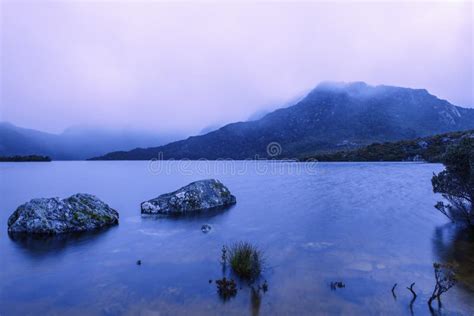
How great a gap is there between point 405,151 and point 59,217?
364ft

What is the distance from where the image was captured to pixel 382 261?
9672 millimetres

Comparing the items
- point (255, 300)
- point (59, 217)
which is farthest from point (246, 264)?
point (59, 217)

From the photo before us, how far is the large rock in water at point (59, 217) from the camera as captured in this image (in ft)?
45.8

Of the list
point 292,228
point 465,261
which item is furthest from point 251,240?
point 465,261

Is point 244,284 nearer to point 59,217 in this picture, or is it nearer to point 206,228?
point 206,228

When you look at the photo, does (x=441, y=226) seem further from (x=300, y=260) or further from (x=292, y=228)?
(x=300, y=260)

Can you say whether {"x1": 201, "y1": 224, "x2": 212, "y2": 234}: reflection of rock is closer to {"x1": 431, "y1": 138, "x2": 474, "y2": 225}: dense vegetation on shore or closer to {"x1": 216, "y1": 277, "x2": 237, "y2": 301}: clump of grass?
{"x1": 216, "y1": 277, "x2": 237, "y2": 301}: clump of grass

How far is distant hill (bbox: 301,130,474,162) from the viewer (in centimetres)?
8960

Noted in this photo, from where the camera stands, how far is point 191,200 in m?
21.0

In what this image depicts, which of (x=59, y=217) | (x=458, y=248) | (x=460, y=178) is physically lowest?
(x=458, y=248)

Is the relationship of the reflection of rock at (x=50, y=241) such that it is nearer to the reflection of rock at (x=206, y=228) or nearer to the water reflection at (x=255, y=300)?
the reflection of rock at (x=206, y=228)

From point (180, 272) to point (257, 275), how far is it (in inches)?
103

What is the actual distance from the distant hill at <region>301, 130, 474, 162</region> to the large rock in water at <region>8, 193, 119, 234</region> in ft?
313

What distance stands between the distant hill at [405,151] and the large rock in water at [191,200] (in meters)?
85.0
